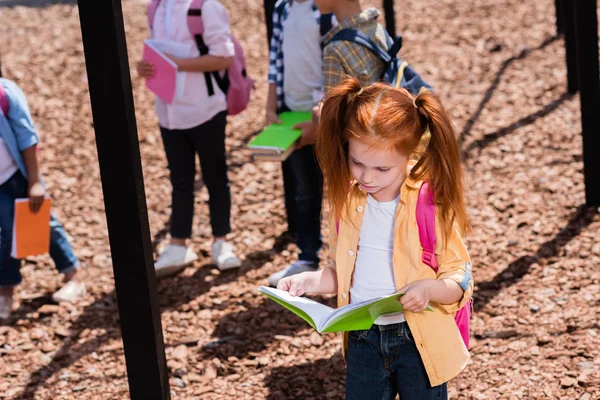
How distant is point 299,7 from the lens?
4.64m

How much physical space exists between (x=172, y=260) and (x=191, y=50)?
3.96ft

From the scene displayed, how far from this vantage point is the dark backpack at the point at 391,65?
4.05 meters

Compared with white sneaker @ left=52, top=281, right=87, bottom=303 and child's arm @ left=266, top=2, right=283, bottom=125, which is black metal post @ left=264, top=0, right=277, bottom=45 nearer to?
child's arm @ left=266, top=2, right=283, bottom=125

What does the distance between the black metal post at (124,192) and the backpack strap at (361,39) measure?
1251mm

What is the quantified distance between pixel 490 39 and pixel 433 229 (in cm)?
619

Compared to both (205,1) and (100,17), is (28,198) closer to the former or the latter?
(205,1)

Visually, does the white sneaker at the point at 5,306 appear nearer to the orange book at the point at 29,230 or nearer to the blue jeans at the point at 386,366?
the orange book at the point at 29,230

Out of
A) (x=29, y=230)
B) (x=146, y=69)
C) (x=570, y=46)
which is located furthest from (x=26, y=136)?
(x=570, y=46)

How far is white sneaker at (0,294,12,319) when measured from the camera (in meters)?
4.97

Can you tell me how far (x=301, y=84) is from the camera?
4.75m

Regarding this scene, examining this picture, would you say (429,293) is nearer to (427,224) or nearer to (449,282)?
(449,282)

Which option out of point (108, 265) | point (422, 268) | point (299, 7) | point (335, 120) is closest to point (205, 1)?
point (299, 7)

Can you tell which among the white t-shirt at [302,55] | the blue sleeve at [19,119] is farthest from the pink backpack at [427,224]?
the blue sleeve at [19,119]

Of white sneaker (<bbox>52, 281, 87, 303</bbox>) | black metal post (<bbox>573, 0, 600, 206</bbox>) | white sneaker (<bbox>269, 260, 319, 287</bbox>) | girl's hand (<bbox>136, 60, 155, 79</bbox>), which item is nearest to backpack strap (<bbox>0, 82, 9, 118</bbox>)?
girl's hand (<bbox>136, 60, 155, 79</bbox>)
